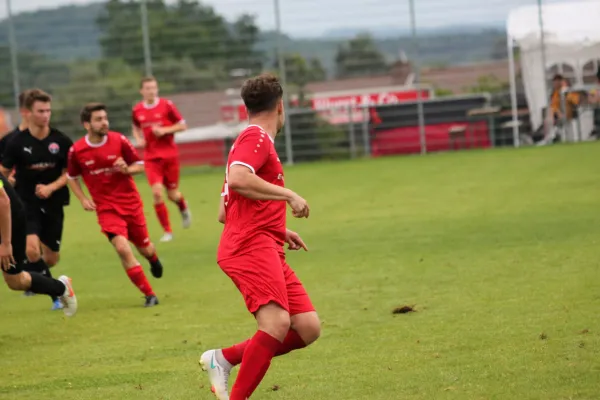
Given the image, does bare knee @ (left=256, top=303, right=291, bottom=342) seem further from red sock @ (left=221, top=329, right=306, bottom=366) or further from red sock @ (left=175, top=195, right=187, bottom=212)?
red sock @ (left=175, top=195, right=187, bottom=212)

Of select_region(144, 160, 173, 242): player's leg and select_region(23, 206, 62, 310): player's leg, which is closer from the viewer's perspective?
select_region(23, 206, 62, 310): player's leg

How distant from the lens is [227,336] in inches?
344

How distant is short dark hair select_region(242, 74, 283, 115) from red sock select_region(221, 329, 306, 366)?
49.0 inches

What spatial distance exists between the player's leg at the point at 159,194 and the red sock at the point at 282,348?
29.9 ft

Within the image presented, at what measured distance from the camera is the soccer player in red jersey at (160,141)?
16.2m

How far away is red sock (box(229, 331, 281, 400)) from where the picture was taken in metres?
6.16

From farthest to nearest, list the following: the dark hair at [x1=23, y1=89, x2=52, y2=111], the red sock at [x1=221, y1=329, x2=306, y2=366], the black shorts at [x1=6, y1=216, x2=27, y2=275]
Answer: the dark hair at [x1=23, y1=89, x2=52, y2=111] → the black shorts at [x1=6, y1=216, x2=27, y2=275] → the red sock at [x1=221, y1=329, x2=306, y2=366]

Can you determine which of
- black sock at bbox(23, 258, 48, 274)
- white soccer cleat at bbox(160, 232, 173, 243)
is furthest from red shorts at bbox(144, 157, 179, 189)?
black sock at bbox(23, 258, 48, 274)

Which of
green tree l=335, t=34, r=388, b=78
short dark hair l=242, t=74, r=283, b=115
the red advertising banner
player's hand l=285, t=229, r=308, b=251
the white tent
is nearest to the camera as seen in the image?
short dark hair l=242, t=74, r=283, b=115

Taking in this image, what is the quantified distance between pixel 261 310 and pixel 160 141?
1056cm

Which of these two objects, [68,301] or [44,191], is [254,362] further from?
[44,191]

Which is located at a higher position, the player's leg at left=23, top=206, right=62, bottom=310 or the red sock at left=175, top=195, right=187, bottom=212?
the player's leg at left=23, top=206, right=62, bottom=310

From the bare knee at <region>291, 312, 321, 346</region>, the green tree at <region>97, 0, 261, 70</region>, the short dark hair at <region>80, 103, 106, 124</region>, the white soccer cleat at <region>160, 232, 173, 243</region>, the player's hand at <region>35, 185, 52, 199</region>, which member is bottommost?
the white soccer cleat at <region>160, 232, 173, 243</region>

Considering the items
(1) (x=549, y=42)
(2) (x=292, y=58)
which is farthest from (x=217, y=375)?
(2) (x=292, y=58)
